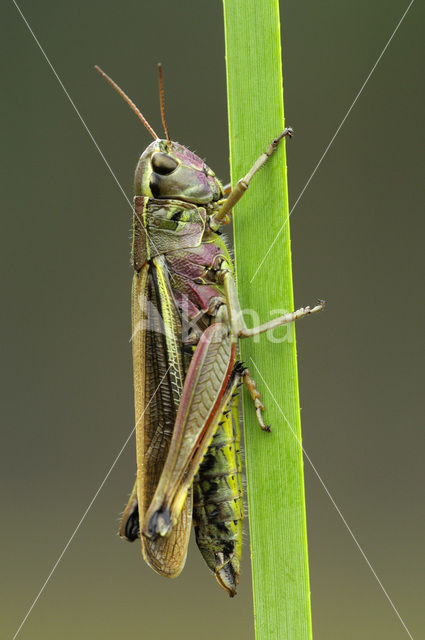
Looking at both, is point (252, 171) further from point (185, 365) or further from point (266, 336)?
point (185, 365)

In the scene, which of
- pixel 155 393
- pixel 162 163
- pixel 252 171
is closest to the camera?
pixel 252 171

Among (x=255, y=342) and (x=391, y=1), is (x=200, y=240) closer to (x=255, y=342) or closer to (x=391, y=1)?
(x=255, y=342)

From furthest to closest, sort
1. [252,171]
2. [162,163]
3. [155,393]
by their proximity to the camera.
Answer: [162,163] → [155,393] → [252,171]

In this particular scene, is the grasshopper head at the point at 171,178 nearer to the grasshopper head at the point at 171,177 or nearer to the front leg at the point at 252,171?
the grasshopper head at the point at 171,177

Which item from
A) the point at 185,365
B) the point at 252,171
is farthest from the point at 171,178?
the point at 185,365

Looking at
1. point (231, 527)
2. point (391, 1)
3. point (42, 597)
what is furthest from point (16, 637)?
point (391, 1)

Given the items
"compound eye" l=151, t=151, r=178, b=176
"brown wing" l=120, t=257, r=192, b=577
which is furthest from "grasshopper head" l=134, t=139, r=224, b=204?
"brown wing" l=120, t=257, r=192, b=577

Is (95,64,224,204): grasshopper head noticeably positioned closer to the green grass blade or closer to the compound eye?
the compound eye

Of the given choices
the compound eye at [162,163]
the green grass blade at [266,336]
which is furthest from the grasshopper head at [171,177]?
the green grass blade at [266,336]
